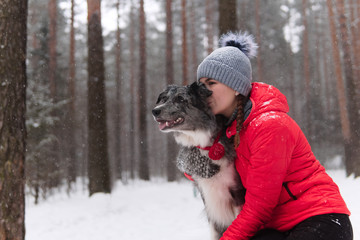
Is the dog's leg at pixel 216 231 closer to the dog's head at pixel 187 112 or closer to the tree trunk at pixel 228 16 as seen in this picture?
the dog's head at pixel 187 112

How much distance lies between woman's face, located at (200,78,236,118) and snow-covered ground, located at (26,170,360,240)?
8.72ft

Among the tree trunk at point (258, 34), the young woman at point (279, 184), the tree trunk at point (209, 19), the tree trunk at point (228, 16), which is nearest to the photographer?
the young woman at point (279, 184)

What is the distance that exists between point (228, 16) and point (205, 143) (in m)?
4.81

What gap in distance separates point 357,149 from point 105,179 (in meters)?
8.19

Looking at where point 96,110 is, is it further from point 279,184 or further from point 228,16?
point 279,184

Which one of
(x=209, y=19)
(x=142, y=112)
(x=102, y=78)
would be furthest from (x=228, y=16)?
(x=209, y=19)

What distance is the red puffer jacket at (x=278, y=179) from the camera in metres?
1.84

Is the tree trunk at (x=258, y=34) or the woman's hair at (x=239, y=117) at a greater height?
the tree trunk at (x=258, y=34)

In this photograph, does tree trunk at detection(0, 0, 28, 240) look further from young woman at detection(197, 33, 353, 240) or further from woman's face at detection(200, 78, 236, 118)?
young woman at detection(197, 33, 353, 240)

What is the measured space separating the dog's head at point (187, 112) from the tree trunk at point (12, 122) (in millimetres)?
1695

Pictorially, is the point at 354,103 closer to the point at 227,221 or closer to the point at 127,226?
the point at 127,226

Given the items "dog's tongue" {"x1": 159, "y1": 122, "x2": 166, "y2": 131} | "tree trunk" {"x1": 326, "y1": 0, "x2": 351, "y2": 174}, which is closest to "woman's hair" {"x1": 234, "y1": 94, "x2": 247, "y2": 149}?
"dog's tongue" {"x1": 159, "y1": 122, "x2": 166, "y2": 131}

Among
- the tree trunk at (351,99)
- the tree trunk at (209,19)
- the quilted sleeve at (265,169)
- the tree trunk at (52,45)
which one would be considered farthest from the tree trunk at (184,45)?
the quilted sleeve at (265,169)

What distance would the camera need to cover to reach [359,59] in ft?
33.6
